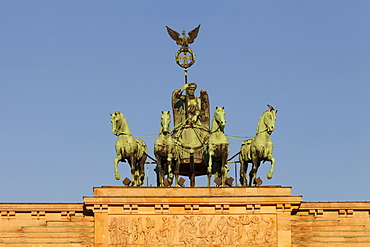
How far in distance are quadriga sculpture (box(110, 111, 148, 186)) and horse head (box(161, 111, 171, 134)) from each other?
134 centimetres

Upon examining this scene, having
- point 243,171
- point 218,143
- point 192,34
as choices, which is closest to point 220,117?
point 218,143

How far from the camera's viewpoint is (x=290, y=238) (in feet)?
207

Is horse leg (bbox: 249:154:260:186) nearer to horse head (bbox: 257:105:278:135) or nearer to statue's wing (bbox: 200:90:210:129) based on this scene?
horse head (bbox: 257:105:278:135)

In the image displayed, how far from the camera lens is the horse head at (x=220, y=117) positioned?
6456 cm

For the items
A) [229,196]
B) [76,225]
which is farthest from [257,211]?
[76,225]

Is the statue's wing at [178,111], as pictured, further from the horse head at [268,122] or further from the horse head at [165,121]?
the horse head at [268,122]

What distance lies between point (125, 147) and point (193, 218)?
4.06 m

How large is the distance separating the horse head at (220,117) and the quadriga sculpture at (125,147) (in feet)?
10.5

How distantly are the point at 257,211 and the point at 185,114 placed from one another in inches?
277

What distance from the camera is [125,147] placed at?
64.9 m

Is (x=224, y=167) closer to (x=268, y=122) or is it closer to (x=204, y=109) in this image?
(x=268, y=122)

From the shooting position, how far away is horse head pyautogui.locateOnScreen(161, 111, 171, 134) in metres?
64.4

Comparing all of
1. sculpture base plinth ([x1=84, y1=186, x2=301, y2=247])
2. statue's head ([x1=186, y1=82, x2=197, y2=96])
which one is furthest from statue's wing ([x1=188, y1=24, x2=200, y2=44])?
sculpture base plinth ([x1=84, y1=186, x2=301, y2=247])

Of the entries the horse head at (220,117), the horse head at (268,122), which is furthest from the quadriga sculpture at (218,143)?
the horse head at (268,122)
